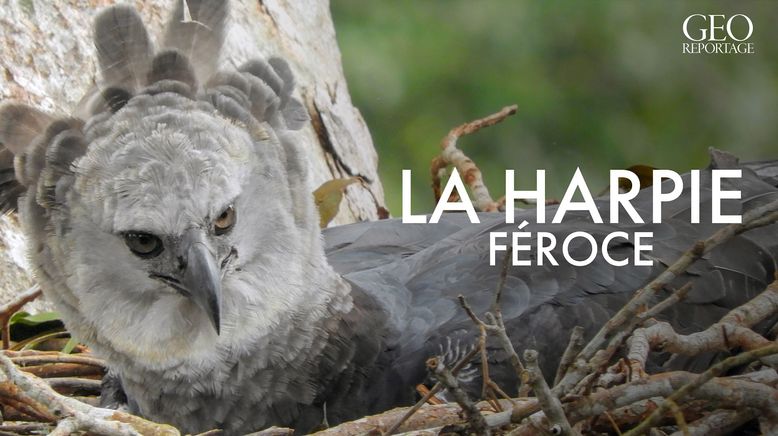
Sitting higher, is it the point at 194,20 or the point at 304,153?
the point at 194,20

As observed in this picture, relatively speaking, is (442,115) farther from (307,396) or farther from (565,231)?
(307,396)

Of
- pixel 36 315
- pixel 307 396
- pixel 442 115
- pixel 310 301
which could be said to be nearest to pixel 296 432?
pixel 307 396

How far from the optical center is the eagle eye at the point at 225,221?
105 inches

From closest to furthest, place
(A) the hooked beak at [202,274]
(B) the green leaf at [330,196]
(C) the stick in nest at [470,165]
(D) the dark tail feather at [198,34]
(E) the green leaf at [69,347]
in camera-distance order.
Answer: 1. (A) the hooked beak at [202,274]
2. (D) the dark tail feather at [198,34]
3. (E) the green leaf at [69,347]
4. (B) the green leaf at [330,196]
5. (C) the stick in nest at [470,165]

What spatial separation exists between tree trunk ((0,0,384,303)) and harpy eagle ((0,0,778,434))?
0.56 meters

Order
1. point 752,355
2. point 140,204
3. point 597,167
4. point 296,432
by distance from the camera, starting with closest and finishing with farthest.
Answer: point 752,355, point 140,204, point 296,432, point 597,167

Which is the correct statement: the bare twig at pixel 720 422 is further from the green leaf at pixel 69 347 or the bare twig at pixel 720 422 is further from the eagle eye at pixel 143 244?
the green leaf at pixel 69 347

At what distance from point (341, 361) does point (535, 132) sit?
3.12m

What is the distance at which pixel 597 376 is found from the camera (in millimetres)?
2371

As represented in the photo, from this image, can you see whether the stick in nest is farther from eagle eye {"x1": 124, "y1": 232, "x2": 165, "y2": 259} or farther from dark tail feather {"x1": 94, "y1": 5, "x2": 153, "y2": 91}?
eagle eye {"x1": 124, "y1": 232, "x2": 165, "y2": 259}

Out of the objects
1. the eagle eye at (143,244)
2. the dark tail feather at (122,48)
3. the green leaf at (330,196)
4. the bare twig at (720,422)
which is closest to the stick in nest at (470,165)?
the green leaf at (330,196)

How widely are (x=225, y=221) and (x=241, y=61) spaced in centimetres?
121

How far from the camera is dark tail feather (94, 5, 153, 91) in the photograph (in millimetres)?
2910

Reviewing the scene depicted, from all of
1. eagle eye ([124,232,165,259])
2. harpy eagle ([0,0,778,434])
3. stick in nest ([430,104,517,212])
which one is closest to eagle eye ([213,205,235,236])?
harpy eagle ([0,0,778,434])
